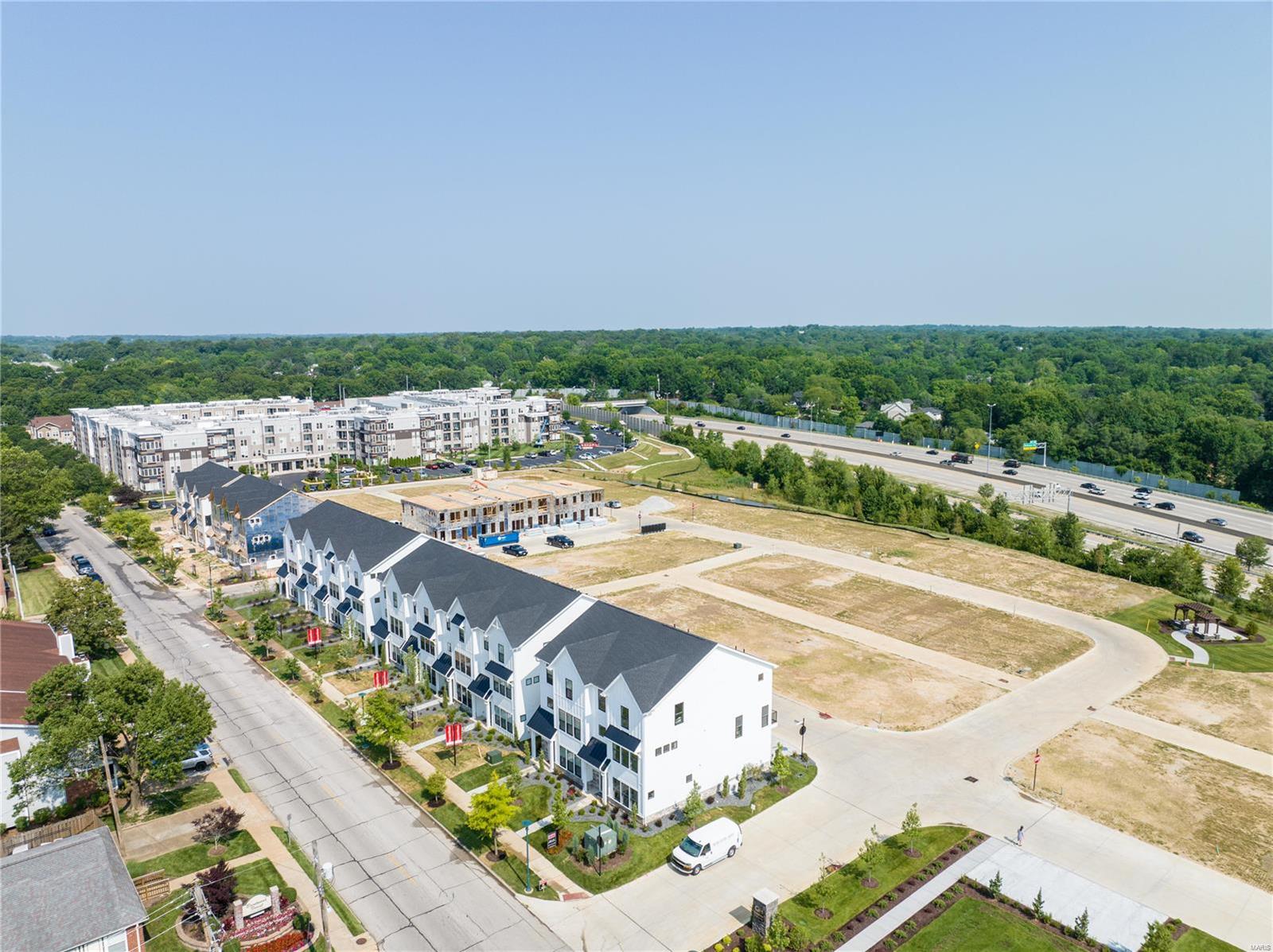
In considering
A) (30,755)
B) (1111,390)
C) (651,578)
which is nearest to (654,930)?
(30,755)

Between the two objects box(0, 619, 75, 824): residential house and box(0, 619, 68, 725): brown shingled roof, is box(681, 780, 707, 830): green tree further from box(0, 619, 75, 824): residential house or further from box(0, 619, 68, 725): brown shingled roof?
box(0, 619, 68, 725): brown shingled roof

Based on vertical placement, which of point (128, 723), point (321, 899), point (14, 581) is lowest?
point (14, 581)

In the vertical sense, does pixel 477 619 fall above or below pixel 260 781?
above

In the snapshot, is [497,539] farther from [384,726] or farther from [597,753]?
[597,753]

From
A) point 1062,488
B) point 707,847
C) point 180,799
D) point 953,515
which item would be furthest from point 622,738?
point 1062,488

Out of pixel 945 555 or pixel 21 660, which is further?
pixel 945 555

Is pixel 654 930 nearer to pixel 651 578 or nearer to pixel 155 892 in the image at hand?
pixel 155 892
